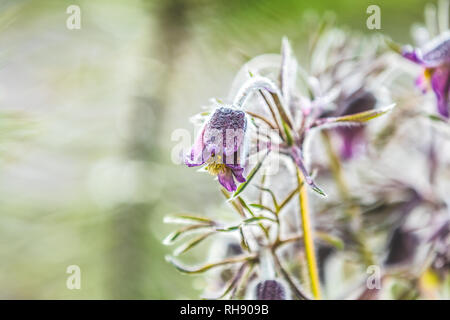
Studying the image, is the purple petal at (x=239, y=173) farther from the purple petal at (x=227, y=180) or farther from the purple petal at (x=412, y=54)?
the purple petal at (x=412, y=54)

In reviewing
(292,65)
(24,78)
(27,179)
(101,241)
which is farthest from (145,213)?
(292,65)

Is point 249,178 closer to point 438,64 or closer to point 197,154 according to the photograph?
point 197,154

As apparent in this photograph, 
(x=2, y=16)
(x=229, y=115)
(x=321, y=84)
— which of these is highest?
(x=2, y=16)

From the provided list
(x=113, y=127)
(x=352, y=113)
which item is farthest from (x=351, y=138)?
(x=113, y=127)

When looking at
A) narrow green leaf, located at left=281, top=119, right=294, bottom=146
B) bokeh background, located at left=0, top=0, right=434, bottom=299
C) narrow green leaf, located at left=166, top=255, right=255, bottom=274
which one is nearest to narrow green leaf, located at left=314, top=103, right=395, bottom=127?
narrow green leaf, located at left=281, top=119, right=294, bottom=146

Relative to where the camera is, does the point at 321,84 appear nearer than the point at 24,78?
Yes

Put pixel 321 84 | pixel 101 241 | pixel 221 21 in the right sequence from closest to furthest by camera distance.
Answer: pixel 321 84 → pixel 221 21 → pixel 101 241

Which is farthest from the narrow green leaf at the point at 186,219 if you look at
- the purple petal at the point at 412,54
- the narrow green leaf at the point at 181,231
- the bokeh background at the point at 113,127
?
the bokeh background at the point at 113,127

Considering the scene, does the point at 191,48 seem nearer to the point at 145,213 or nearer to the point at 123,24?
the point at 123,24
